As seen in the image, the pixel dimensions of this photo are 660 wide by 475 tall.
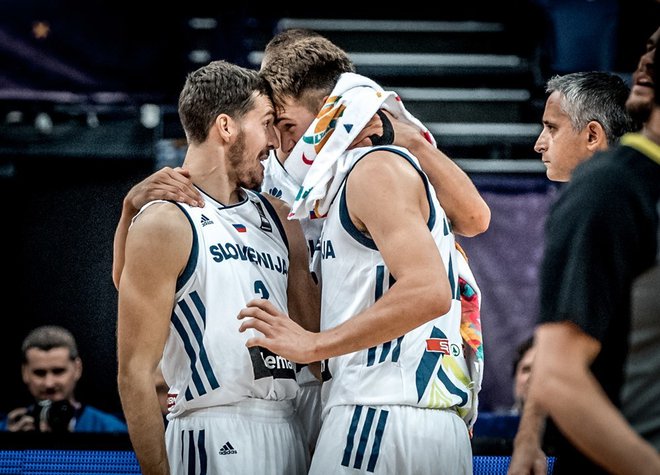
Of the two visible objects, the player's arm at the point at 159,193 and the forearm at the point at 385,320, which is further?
the player's arm at the point at 159,193

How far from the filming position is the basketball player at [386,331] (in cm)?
280

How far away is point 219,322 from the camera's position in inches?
128

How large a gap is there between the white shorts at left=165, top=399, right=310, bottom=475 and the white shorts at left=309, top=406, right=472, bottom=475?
0.98 feet

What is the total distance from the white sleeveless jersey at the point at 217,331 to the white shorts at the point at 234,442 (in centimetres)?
4

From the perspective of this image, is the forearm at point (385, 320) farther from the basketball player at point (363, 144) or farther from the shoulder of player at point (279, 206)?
the shoulder of player at point (279, 206)

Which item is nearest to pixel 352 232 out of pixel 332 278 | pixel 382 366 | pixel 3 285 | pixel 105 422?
pixel 332 278

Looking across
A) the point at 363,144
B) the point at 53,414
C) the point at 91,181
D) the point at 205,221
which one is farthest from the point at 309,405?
the point at 91,181

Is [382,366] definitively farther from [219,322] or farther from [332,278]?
[219,322]

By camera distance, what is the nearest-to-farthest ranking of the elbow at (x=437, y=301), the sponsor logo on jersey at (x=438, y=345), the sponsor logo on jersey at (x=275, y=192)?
the elbow at (x=437, y=301) → the sponsor logo on jersey at (x=438, y=345) → the sponsor logo on jersey at (x=275, y=192)

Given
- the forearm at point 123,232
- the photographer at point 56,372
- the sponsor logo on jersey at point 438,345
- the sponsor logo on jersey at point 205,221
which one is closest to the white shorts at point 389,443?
the sponsor logo on jersey at point 438,345

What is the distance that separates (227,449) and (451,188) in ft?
3.65

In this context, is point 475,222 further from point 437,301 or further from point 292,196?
point 292,196

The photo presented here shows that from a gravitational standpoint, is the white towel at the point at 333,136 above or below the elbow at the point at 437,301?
above

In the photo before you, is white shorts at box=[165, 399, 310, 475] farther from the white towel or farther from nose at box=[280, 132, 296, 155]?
nose at box=[280, 132, 296, 155]
